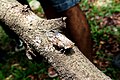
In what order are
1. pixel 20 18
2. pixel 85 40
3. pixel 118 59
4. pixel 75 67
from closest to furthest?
1. pixel 75 67
2. pixel 20 18
3. pixel 85 40
4. pixel 118 59

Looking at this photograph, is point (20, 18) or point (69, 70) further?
point (20, 18)

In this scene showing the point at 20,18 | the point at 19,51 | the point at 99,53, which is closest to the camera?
the point at 20,18

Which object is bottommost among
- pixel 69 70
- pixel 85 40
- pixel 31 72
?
pixel 31 72

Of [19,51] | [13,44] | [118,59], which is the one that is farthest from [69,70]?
[13,44]

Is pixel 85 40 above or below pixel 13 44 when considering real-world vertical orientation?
above

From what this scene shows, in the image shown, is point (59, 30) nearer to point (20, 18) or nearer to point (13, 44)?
point (20, 18)

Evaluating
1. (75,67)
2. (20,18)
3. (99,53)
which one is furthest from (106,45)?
(75,67)

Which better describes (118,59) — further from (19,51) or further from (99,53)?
(19,51)
